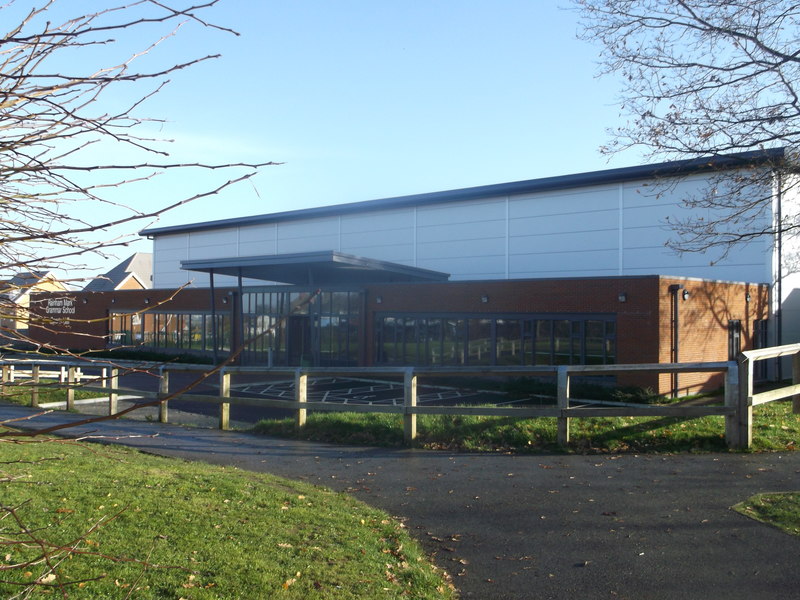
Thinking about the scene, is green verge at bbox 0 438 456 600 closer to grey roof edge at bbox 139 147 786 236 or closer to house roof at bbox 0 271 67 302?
house roof at bbox 0 271 67 302

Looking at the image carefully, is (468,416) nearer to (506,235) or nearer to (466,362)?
(466,362)

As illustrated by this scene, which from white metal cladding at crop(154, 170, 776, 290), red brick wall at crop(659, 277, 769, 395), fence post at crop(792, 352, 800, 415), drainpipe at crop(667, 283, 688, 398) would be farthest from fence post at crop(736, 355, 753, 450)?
white metal cladding at crop(154, 170, 776, 290)

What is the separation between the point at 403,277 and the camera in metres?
33.2

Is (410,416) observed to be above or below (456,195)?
below

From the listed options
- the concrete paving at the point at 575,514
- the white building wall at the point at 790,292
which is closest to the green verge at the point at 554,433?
the concrete paving at the point at 575,514

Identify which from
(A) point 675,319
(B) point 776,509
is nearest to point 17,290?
(B) point 776,509

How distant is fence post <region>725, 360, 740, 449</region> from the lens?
917 cm

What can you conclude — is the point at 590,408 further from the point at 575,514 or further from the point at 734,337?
the point at 734,337

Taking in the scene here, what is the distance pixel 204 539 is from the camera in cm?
556

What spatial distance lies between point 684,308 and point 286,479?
62.8 ft

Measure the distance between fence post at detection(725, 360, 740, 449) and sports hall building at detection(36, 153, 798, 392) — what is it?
13.3m

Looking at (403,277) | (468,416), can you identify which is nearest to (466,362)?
(403,277)

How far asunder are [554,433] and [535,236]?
74.9 feet

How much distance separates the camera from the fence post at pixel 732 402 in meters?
9.17
